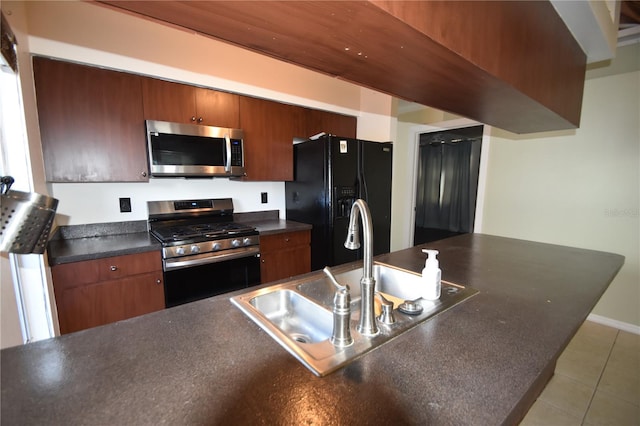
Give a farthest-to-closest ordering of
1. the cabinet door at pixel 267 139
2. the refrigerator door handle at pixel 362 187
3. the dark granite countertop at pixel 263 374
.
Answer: the refrigerator door handle at pixel 362 187, the cabinet door at pixel 267 139, the dark granite countertop at pixel 263 374

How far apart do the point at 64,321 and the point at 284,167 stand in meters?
1.94

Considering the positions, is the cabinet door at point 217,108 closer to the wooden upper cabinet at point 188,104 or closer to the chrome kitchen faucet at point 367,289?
the wooden upper cabinet at point 188,104

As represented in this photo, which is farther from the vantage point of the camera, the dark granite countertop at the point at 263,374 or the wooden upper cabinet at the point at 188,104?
the wooden upper cabinet at the point at 188,104

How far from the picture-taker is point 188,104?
2131 mm

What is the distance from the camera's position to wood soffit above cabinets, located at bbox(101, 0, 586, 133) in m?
0.58

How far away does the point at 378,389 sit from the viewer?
0.58 meters

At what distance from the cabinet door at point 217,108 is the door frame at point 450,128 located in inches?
97.3

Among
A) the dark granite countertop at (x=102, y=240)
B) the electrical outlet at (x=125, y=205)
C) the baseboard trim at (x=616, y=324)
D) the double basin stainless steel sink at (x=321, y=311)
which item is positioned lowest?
the baseboard trim at (x=616, y=324)

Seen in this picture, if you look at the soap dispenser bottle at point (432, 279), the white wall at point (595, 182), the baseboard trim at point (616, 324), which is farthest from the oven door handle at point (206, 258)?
the baseboard trim at point (616, 324)

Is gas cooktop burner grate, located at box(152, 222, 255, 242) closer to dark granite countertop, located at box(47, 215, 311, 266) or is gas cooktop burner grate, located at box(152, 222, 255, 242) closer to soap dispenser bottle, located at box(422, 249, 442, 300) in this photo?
dark granite countertop, located at box(47, 215, 311, 266)

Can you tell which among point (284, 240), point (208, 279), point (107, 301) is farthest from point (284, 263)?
point (107, 301)

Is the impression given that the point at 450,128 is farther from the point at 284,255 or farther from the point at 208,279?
the point at 208,279

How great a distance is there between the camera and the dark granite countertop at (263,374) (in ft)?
1.71

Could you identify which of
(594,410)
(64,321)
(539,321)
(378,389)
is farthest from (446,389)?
(64,321)
